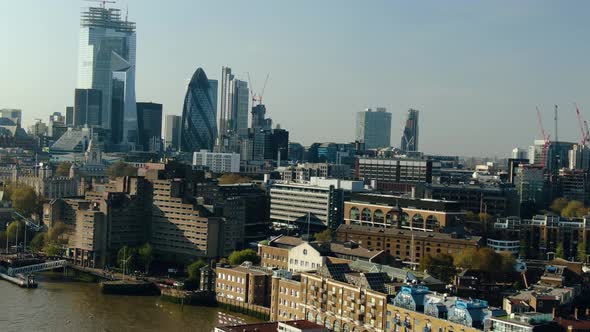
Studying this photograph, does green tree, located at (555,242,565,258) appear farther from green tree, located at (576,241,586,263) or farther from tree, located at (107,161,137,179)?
tree, located at (107,161,137,179)

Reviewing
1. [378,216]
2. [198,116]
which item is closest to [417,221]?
[378,216]

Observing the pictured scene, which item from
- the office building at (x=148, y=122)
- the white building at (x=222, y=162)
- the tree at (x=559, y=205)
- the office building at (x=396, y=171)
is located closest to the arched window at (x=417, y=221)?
the tree at (x=559, y=205)

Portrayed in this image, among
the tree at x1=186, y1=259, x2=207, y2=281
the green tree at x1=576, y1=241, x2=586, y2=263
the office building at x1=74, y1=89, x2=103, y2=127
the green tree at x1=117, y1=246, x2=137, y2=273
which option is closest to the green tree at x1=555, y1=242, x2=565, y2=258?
the green tree at x1=576, y1=241, x2=586, y2=263

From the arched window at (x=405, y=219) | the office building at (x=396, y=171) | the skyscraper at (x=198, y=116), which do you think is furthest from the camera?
the skyscraper at (x=198, y=116)

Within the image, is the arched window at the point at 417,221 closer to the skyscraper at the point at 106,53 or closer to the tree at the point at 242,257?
the tree at the point at 242,257

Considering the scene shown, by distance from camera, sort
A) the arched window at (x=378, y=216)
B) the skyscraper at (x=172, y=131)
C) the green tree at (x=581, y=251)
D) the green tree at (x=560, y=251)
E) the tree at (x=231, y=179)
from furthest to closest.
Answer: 1. the skyscraper at (x=172, y=131)
2. the tree at (x=231, y=179)
3. the arched window at (x=378, y=216)
4. the green tree at (x=560, y=251)
5. the green tree at (x=581, y=251)

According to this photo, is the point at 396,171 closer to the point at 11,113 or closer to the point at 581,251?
the point at 581,251

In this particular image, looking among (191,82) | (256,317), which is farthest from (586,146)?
(256,317)
